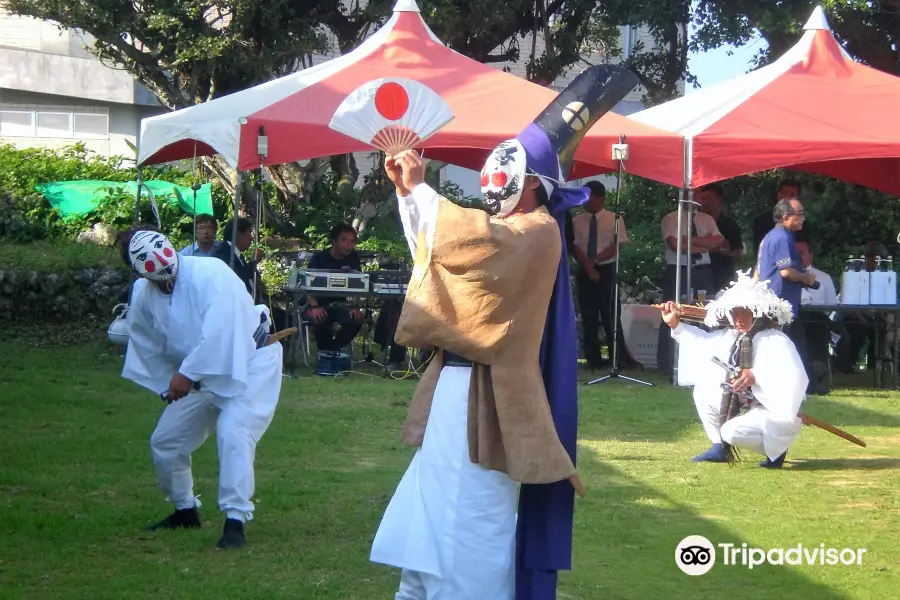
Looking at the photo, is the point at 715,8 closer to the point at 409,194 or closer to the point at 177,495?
the point at 177,495

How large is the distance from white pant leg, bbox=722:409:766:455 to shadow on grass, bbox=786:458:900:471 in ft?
1.35

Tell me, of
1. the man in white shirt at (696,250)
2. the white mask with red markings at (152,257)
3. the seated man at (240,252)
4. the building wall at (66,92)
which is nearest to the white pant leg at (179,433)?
the white mask with red markings at (152,257)

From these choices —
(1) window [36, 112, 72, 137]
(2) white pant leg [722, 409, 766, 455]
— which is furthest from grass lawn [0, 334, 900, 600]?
(1) window [36, 112, 72, 137]

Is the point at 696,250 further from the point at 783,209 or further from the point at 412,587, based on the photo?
the point at 412,587

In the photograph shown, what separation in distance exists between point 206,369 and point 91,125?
2352cm

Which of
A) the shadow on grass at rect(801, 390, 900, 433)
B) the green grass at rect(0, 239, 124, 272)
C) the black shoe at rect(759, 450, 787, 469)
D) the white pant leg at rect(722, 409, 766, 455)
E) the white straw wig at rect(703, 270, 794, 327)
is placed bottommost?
the black shoe at rect(759, 450, 787, 469)

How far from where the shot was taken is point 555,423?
4.33 meters

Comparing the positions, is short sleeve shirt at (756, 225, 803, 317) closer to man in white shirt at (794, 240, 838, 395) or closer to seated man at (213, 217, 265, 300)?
man in white shirt at (794, 240, 838, 395)

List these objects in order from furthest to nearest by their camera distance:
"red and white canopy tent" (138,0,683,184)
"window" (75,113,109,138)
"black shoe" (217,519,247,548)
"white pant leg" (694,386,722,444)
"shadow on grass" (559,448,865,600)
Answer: "window" (75,113,109,138), "red and white canopy tent" (138,0,683,184), "white pant leg" (694,386,722,444), "black shoe" (217,519,247,548), "shadow on grass" (559,448,865,600)

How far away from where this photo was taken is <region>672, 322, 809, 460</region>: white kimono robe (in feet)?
27.2

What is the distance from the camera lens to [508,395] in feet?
13.6

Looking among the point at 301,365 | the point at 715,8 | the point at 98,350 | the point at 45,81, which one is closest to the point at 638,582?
the point at 301,365

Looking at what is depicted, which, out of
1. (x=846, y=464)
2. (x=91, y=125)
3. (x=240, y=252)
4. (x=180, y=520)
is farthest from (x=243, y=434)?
(x=91, y=125)

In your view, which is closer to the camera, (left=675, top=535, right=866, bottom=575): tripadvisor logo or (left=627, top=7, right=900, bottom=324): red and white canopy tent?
(left=675, top=535, right=866, bottom=575): tripadvisor logo
